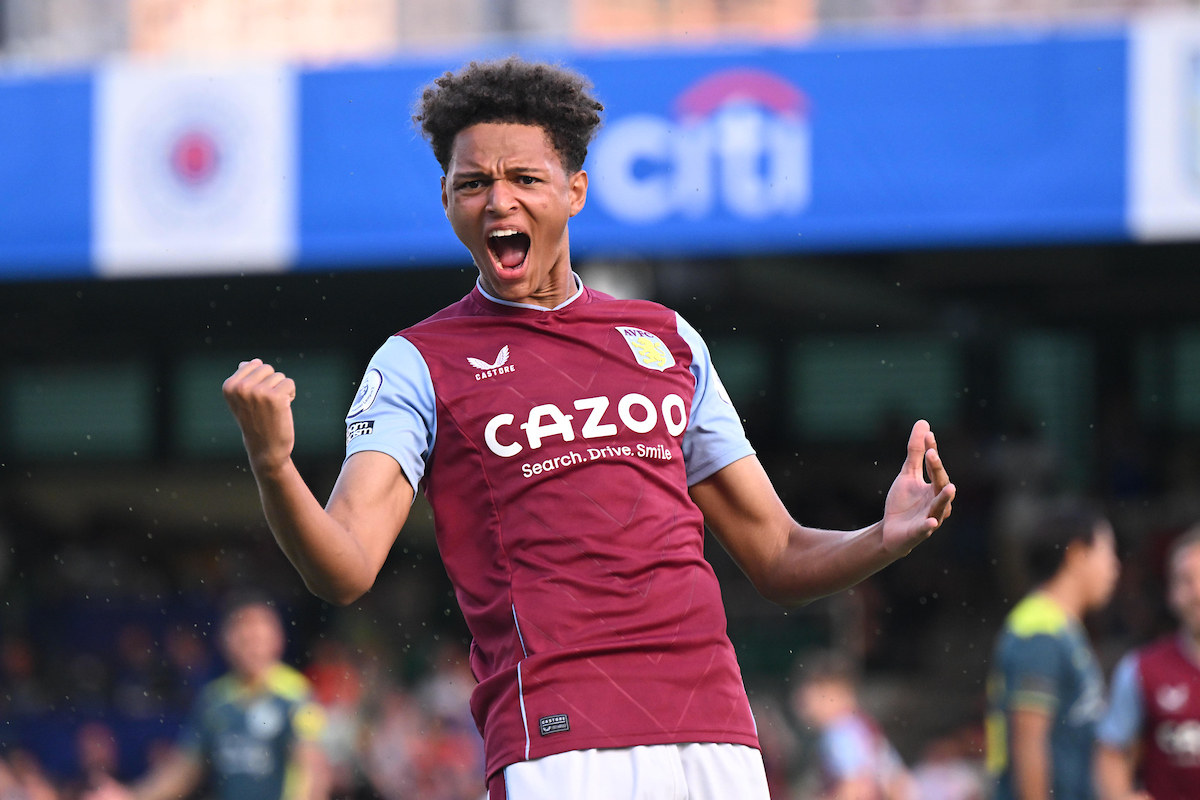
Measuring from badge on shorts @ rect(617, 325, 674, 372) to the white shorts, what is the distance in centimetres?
65

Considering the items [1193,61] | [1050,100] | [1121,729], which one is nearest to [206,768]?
[1121,729]

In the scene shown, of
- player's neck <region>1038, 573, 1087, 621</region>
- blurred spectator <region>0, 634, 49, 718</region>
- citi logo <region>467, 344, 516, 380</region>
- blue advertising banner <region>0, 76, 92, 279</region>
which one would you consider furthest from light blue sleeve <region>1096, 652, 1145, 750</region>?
blurred spectator <region>0, 634, 49, 718</region>

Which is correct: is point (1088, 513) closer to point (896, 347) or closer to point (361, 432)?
point (361, 432)

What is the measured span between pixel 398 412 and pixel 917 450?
870 mm

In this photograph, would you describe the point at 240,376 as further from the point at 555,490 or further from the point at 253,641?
the point at 253,641

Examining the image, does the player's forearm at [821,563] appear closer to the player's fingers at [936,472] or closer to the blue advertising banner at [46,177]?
the player's fingers at [936,472]

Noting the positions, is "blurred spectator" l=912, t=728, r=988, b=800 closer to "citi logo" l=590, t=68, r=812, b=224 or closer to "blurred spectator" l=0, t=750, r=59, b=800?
"citi logo" l=590, t=68, r=812, b=224

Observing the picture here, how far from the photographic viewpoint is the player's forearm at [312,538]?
227 centimetres

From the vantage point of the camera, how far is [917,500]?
2.66 m

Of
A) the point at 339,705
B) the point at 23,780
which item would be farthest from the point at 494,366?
the point at 23,780

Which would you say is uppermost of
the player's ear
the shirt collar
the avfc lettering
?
the player's ear

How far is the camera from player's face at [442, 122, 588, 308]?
2.66 meters

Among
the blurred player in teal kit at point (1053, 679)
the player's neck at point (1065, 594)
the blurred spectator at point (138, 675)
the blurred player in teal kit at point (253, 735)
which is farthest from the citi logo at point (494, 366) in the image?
the blurred spectator at point (138, 675)

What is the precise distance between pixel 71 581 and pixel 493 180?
10108 mm
